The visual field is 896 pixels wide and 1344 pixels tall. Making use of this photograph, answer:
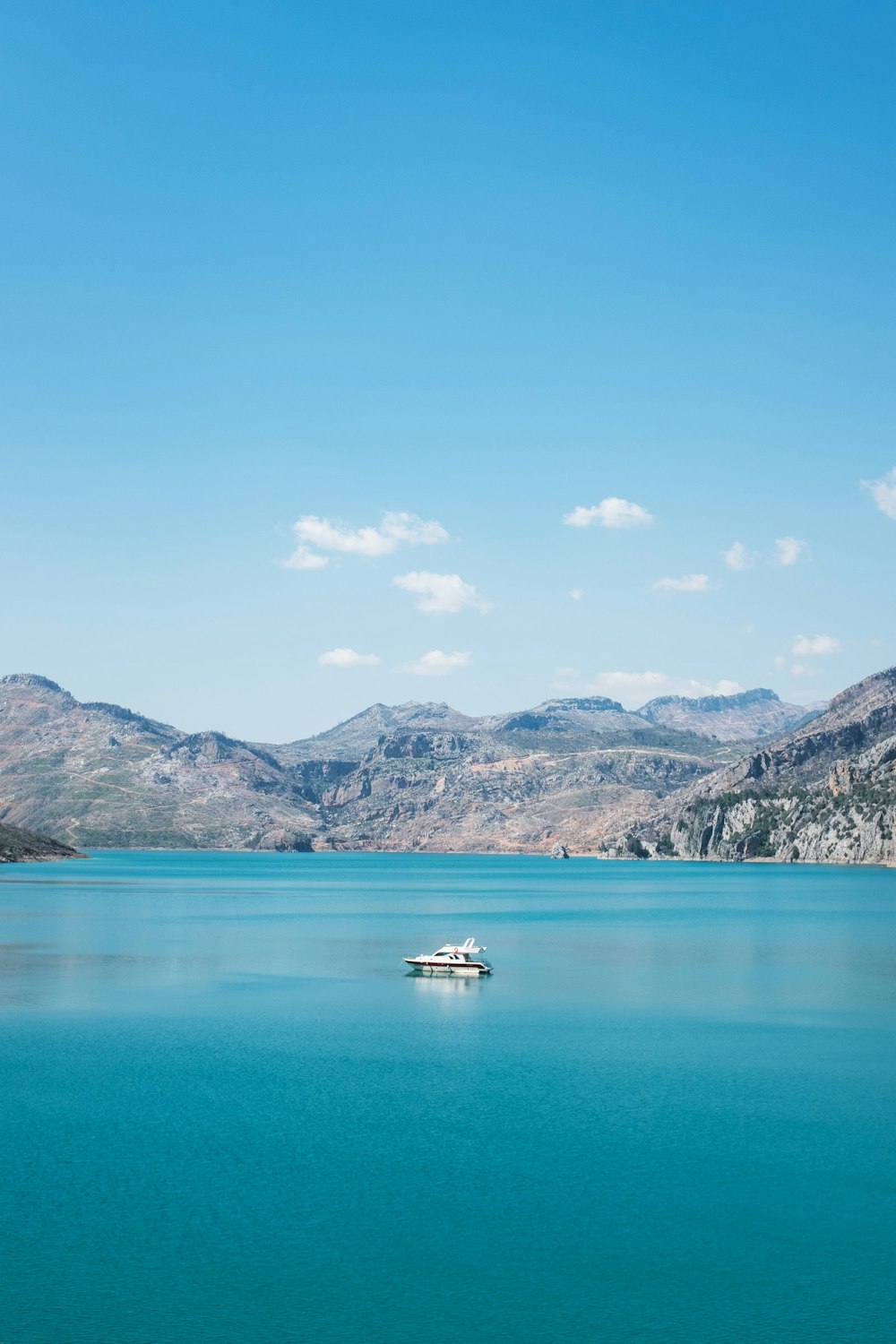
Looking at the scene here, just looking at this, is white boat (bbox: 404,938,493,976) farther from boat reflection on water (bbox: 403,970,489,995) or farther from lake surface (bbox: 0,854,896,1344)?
lake surface (bbox: 0,854,896,1344)

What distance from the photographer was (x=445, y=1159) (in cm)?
4488

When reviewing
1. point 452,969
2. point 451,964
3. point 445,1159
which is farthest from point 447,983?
point 445,1159

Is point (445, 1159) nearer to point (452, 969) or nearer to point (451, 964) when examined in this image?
point (452, 969)

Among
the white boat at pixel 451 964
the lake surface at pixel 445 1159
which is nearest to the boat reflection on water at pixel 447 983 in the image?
the lake surface at pixel 445 1159

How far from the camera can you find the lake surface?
3180 centimetres

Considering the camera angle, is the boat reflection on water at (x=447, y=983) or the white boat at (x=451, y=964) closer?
the boat reflection on water at (x=447, y=983)

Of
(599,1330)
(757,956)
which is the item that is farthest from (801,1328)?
(757,956)

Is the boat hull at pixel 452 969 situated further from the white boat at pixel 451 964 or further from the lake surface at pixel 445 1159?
the lake surface at pixel 445 1159

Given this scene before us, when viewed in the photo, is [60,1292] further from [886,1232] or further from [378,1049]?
[378,1049]

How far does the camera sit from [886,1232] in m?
37.4

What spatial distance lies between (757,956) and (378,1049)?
5866cm

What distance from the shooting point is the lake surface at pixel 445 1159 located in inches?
1252

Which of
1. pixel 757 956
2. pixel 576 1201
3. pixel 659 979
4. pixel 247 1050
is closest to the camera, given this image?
pixel 576 1201

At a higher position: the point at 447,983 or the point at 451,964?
the point at 451,964
